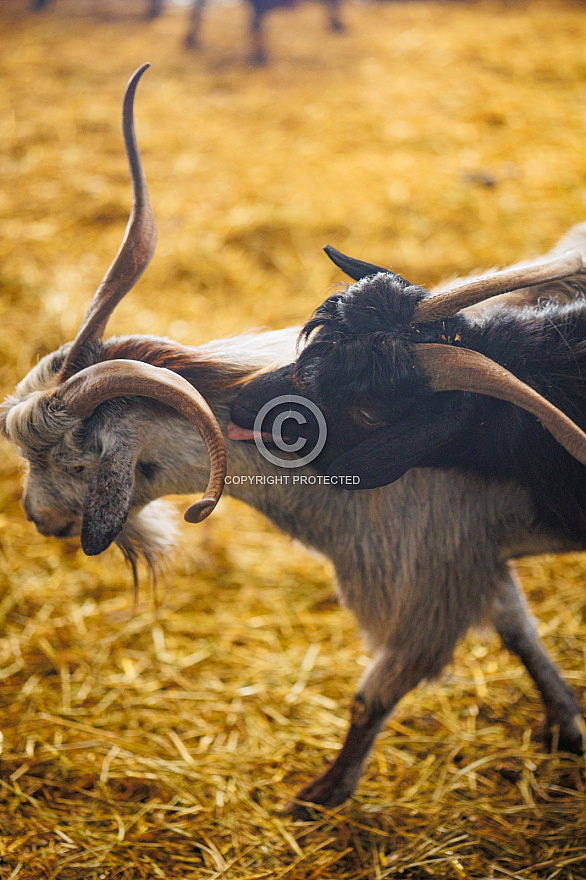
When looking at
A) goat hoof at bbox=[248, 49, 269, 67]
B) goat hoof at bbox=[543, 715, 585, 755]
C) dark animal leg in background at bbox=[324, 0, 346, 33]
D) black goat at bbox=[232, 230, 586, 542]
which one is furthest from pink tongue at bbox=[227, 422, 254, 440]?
dark animal leg in background at bbox=[324, 0, 346, 33]

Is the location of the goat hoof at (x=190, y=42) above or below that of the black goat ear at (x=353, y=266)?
below

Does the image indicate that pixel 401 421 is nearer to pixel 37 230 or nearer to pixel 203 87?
pixel 37 230

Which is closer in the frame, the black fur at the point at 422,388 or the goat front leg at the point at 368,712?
the black fur at the point at 422,388

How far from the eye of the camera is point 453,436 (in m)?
1.65

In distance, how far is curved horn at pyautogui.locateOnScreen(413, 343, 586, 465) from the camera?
1.27m

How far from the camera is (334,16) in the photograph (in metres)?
7.91

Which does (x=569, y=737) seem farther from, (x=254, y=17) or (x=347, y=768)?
(x=254, y=17)

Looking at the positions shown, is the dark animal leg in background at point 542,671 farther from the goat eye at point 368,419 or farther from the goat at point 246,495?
the goat eye at point 368,419

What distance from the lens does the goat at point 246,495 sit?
166 cm

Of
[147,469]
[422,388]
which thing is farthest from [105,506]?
[422,388]

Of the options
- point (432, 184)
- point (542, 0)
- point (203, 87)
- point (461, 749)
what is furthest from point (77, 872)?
point (542, 0)

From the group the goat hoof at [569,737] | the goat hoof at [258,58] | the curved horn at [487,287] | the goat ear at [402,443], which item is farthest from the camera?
the goat hoof at [258,58]

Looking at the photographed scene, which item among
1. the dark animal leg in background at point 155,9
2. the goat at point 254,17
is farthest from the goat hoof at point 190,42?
the dark animal leg in background at point 155,9

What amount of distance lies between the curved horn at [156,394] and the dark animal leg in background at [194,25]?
717 centimetres
